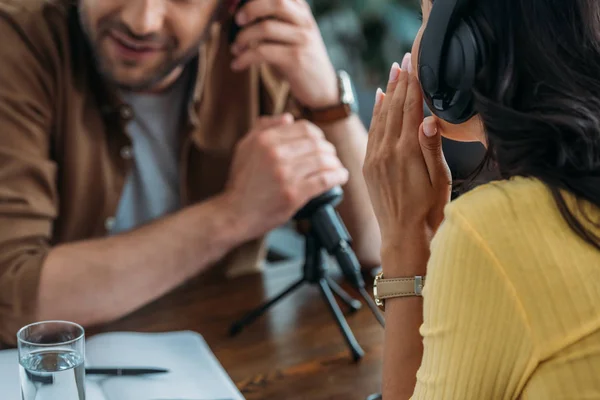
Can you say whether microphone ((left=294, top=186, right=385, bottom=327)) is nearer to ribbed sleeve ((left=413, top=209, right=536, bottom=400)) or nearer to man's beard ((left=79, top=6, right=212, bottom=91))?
man's beard ((left=79, top=6, right=212, bottom=91))

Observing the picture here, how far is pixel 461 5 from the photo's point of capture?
65 centimetres

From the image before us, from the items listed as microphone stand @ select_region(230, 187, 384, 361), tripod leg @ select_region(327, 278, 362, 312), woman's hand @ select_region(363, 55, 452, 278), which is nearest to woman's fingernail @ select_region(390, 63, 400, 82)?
woman's hand @ select_region(363, 55, 452, 278)

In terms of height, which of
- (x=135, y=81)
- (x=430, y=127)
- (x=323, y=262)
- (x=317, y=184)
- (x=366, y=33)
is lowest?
(x=366, y=33)

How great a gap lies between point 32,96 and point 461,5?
32.5 inches

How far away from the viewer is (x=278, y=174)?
48.1 inches

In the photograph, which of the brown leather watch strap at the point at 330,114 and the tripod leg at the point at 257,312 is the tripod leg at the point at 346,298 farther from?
the brown leather watch strap at the point at 330,114

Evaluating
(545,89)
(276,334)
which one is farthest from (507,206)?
(276,334)

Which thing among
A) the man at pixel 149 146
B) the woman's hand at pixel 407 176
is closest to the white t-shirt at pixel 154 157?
the man at pixel 149 146

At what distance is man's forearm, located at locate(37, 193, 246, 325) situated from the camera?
1.11 m

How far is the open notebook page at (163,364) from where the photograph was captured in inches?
34.4

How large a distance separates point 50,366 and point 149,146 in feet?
2.54

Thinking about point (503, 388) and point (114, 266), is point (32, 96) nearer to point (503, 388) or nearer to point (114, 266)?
point (114, 266)

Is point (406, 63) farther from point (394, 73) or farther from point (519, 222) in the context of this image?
point (519, 222)

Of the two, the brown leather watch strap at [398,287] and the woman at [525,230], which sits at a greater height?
the woman at [525,230]
